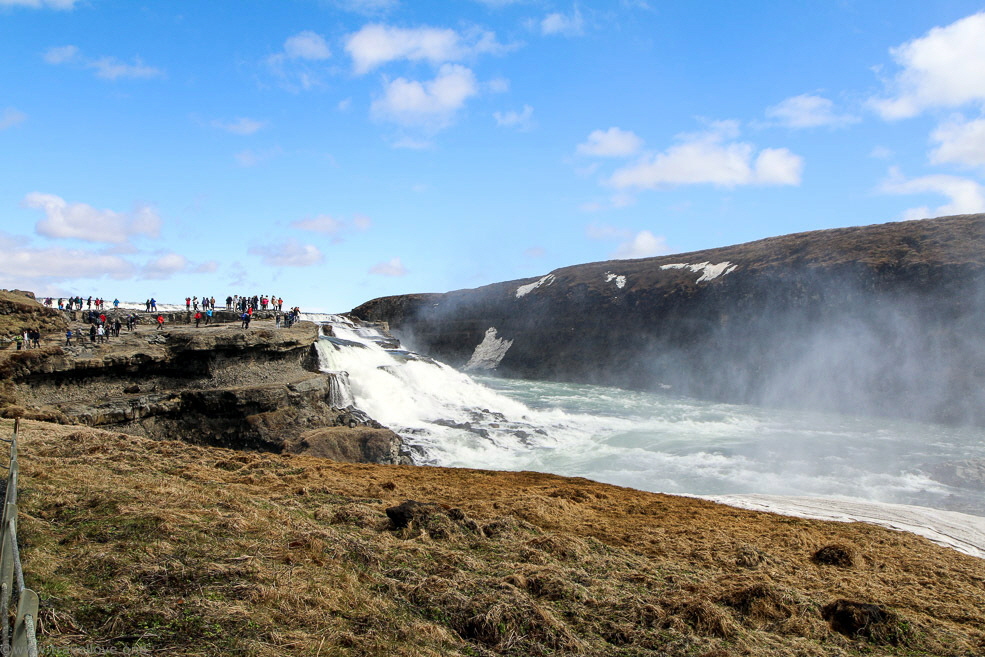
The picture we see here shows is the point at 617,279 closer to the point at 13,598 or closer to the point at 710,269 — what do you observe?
the point at 710,269

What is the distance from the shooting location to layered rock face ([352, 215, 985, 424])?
36.6 metres

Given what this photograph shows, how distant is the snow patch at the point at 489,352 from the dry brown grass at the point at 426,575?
48798mm

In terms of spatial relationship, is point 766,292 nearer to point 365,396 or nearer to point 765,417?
point 765,417

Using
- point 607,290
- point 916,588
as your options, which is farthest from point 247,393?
point 607,290

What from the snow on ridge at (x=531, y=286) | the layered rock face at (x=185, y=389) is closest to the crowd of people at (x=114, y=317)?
the layered rock face at (x=185, y=389)

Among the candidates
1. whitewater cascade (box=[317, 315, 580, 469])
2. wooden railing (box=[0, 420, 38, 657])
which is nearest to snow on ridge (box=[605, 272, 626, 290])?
whitewater cascade (box=[317, 315, 580, 469])

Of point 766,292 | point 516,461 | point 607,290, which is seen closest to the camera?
point 516,461

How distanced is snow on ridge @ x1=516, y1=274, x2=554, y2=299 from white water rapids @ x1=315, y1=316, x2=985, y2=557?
3251cm

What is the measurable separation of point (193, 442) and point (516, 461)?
473 inches

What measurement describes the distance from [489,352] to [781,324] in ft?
94.0

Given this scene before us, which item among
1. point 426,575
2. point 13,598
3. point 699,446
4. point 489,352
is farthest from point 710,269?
point 13,598

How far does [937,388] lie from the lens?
34406 mm

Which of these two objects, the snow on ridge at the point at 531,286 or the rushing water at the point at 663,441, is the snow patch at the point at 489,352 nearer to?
the snow on ridge at the point at 531,286

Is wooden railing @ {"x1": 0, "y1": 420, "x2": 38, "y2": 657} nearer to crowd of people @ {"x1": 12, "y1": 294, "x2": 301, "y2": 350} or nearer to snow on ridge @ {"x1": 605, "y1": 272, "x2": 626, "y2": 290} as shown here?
crowd of people @ {"x1": 12, "y1": 294, "x2": 301, "y2": 350}
